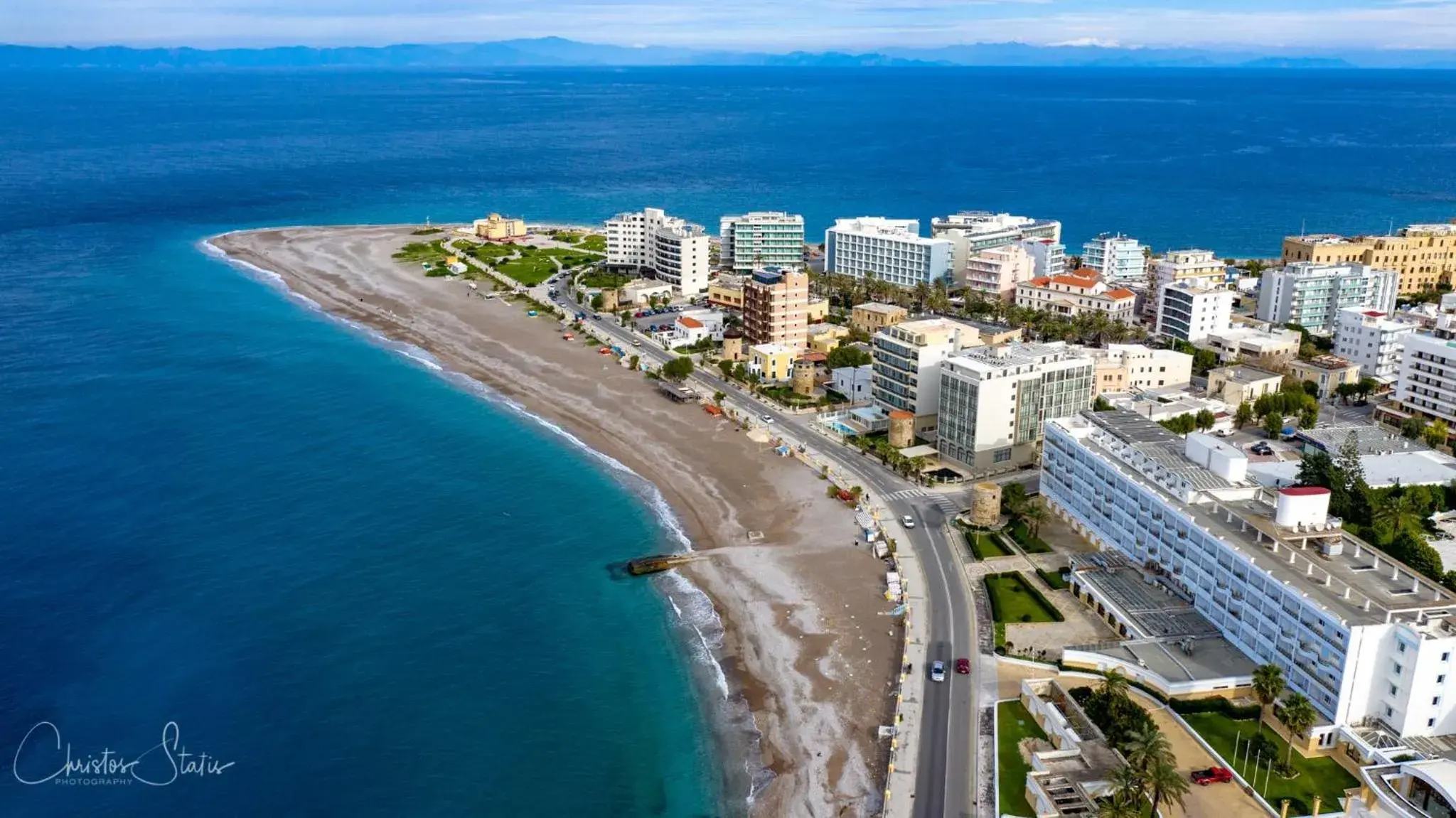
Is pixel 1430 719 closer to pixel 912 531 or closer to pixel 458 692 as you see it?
pixel 912 531

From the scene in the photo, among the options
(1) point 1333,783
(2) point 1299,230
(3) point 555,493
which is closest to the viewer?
(1) point 1333,783

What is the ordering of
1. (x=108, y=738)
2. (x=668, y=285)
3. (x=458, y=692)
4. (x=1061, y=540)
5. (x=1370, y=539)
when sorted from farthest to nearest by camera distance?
(x=668, y=285), (x=1061, y=540), (x=1370, y=539), (x=458, y=692), (x=108, y=738)

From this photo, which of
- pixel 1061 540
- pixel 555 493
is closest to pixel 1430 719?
pixel 1061 540

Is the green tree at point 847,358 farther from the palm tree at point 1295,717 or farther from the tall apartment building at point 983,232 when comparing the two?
the palm tree at point 1295,717

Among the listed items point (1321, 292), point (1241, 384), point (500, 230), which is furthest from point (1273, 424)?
point (500, 230)

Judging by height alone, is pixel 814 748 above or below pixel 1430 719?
below

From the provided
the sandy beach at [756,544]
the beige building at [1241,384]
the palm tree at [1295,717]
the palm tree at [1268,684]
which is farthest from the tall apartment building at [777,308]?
the palm tree at [1295,717]
